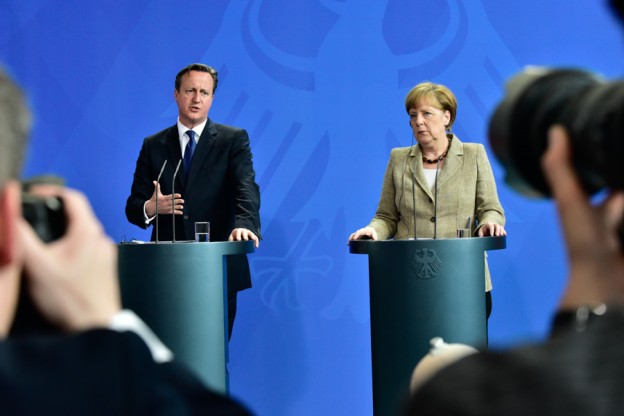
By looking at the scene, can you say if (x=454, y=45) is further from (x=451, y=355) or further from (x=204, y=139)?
(x=451, y=355)

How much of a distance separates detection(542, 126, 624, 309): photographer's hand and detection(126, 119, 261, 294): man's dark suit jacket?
11.2ft

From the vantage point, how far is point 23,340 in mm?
685

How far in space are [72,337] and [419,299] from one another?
2.66 metres

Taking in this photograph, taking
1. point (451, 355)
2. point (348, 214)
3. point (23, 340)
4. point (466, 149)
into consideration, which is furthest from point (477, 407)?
point (348, 214)

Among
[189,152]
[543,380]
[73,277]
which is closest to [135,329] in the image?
[73,277]

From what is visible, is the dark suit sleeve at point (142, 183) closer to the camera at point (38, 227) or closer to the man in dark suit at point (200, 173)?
the man in dark suit at point (200, 173)

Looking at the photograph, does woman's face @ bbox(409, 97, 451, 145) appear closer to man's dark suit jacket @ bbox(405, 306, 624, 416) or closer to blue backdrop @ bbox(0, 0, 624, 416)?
blue backdrop @ bbox(0, 0, 624, 416)

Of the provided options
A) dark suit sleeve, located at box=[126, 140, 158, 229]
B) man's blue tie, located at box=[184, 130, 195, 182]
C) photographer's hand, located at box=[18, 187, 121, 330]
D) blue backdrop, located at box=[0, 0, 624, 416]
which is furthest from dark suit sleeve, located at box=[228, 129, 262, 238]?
photographer's hand, located at box=[18, 187, 121, 330]

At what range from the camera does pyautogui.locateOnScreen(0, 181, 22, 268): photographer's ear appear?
0.67 meters

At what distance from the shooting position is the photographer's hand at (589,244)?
2.31 feet

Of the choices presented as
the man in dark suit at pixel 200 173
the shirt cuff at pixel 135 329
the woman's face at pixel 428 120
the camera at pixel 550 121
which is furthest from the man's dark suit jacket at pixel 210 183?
the shirt cuff at pixel 135 329

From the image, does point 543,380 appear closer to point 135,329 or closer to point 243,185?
point 135,329

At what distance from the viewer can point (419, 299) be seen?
328 cm

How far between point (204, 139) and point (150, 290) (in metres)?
1.14
